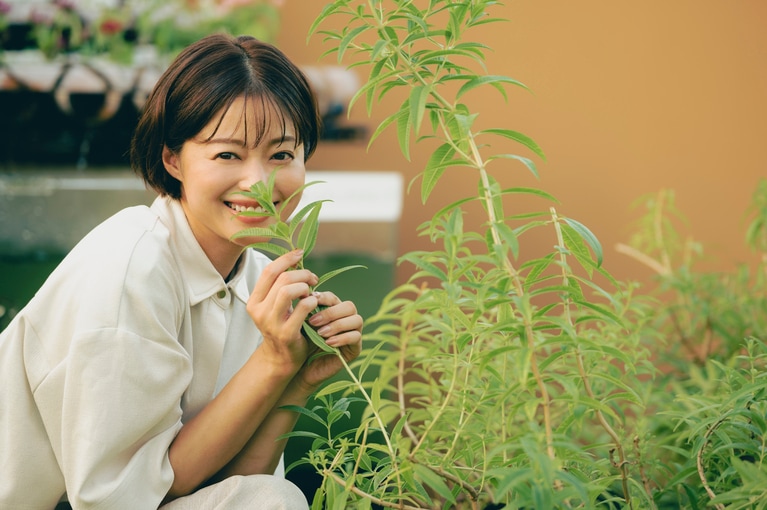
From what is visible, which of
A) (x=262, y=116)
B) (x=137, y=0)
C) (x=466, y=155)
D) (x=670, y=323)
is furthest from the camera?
(x=137, y=0)

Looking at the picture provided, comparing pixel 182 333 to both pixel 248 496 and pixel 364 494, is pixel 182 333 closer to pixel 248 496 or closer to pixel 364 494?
pixel 248 496

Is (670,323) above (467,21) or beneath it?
beneath

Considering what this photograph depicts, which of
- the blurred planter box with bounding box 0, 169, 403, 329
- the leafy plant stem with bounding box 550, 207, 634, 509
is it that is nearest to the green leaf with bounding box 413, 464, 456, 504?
the leafy plant stem with bounding box 550, 207, 634, 509

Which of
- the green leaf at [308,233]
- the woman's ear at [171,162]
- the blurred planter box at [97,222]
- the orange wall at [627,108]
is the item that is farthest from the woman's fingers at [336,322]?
the orange wall at [627,108]

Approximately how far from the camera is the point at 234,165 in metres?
1.18

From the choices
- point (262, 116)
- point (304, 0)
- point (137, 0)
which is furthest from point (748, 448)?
point (304, 0)

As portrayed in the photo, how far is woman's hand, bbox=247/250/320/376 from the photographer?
3.38 ft

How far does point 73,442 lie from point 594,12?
91.6 inches

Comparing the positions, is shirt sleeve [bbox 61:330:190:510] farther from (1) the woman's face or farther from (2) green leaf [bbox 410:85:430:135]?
(2) green leaf [bbox 410:85:430:135]

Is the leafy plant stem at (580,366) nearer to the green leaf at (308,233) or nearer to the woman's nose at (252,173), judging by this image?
the green leaf at (308,233)

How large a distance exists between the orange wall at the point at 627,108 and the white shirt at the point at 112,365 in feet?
5.21

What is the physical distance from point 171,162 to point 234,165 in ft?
0.52

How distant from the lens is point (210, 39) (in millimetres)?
1276

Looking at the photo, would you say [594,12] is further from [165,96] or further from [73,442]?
[73,442]
